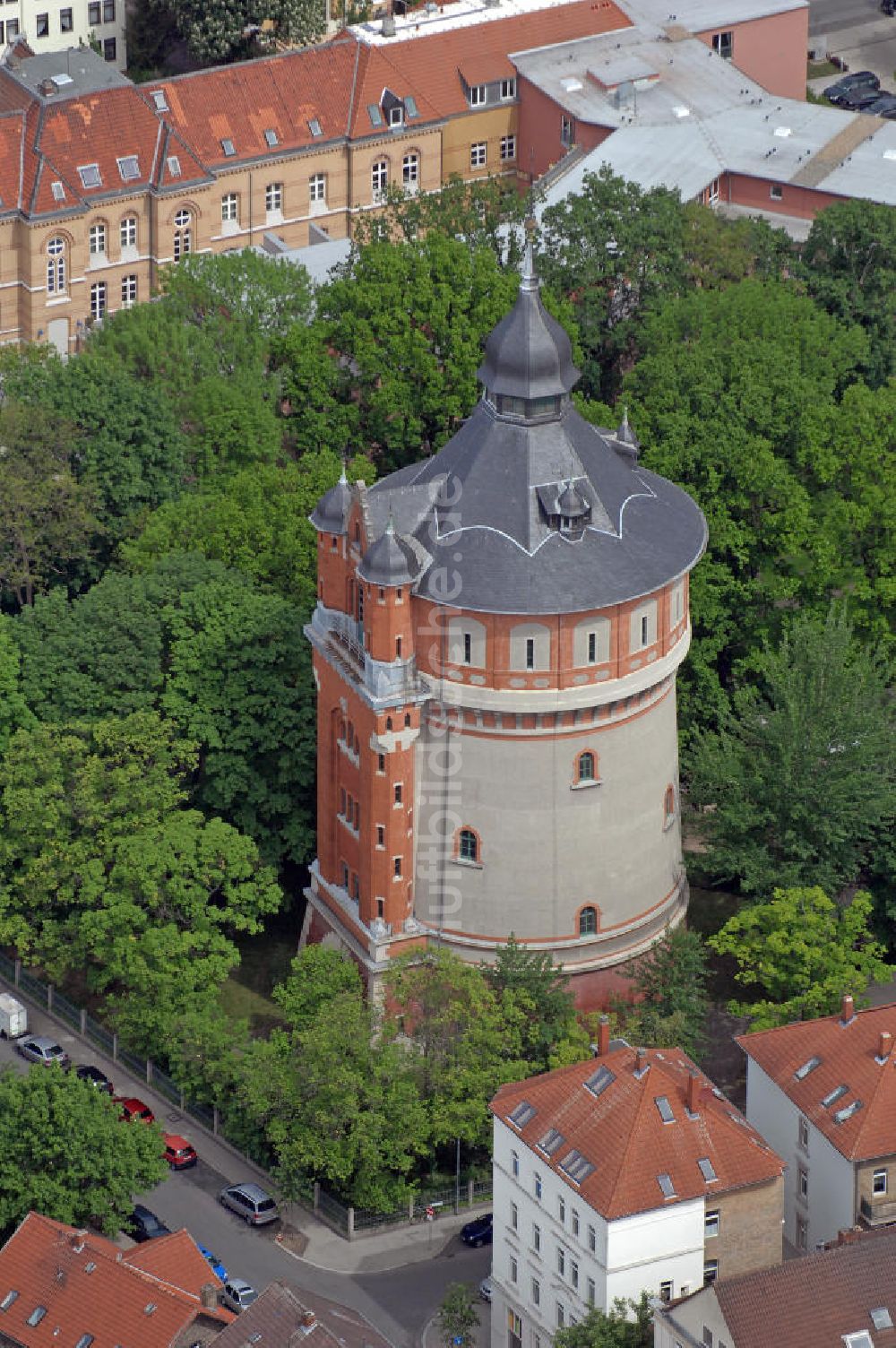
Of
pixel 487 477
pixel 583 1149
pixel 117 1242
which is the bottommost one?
pixel 117 1242

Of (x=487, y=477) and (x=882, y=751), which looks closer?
(x=487, y=477)

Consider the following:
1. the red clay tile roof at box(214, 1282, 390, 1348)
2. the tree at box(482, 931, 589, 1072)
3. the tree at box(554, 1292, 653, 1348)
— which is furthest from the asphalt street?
the tree at box(554, 1292, 653, 1348)

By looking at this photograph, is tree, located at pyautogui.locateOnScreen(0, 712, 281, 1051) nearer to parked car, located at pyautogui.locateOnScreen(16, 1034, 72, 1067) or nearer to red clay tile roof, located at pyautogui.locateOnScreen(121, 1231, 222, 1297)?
parked car, located at pyautogui.locateOnScreen(16, 1034, 72, 1067)

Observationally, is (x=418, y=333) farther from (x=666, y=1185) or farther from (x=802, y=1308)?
(x=802, y=1308)

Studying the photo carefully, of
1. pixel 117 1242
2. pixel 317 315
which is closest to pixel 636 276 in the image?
pixel 317 315

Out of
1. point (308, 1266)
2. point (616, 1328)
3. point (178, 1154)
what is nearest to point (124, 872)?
point (178, 1154)

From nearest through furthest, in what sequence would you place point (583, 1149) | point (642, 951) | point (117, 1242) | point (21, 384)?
point (583, 1149)
point (117, 1242)
point (642, 951)
point (21, 384)

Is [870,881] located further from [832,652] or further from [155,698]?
[155,698]
